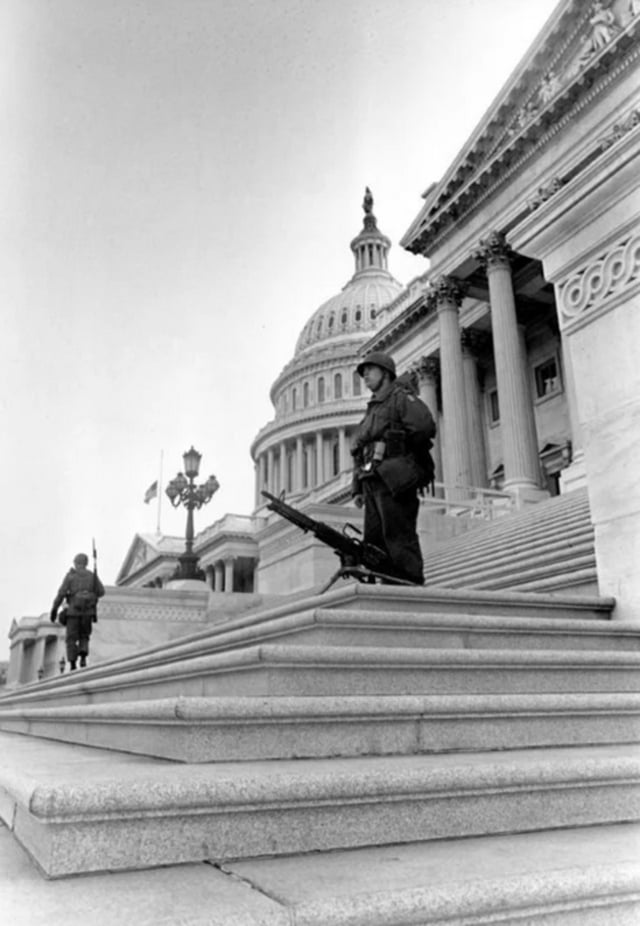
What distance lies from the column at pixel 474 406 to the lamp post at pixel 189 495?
11.9 metres

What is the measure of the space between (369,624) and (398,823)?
150cm

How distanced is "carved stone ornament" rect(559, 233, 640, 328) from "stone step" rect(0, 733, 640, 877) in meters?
3.33

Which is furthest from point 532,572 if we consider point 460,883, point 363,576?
point 460,883

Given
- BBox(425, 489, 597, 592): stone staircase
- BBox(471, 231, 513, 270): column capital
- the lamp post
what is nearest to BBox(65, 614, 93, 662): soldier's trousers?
the lamp post

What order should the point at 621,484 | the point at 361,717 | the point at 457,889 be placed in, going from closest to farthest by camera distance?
the point at 457,889 → the point at 361,717 → the point at 621,484

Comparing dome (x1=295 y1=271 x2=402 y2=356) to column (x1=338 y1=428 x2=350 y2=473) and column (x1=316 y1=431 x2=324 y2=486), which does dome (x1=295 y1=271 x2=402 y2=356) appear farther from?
column (x1=316 y1=431 x2=324 y2=486)

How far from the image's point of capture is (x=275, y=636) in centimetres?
407

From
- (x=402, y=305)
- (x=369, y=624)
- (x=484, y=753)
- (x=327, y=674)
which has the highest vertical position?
(x=402, y=305)

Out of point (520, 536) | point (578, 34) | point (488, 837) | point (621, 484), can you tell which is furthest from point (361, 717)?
point (578, 34)

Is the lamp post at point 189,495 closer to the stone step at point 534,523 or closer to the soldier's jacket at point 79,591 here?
the soldier's jacket at point 79,591

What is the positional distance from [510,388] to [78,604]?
57.3 ft

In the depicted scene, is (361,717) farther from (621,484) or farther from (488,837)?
(621,484)

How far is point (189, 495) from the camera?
17953mm

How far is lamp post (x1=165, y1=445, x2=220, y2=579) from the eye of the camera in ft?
56.1
